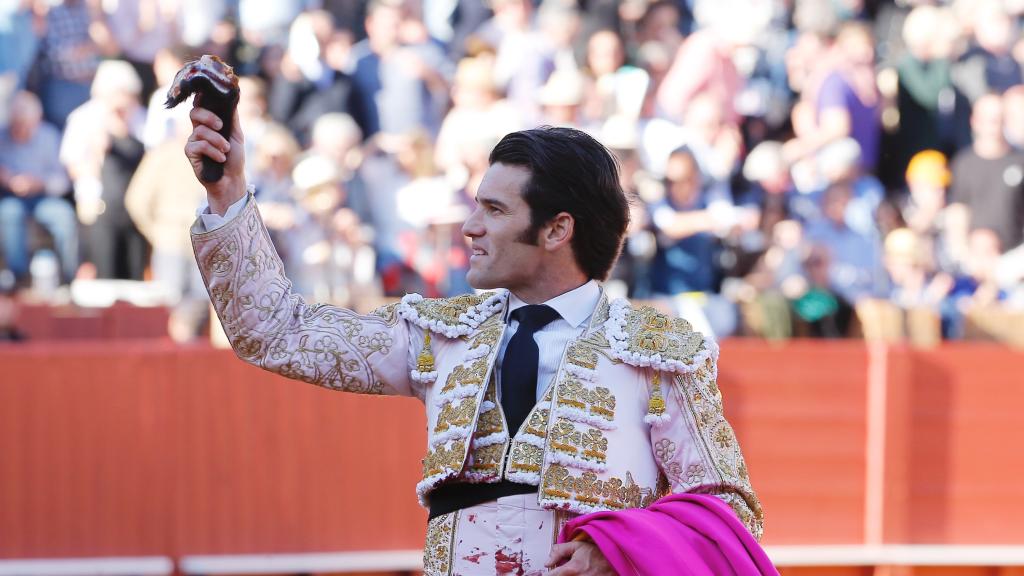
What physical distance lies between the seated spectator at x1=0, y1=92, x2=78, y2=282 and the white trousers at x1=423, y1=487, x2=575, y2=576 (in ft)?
16.6

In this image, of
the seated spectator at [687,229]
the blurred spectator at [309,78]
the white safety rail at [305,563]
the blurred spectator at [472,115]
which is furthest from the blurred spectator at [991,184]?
the white safety rail at [305,563]

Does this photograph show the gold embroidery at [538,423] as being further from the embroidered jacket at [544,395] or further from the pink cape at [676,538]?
the pink cape at [676,538]

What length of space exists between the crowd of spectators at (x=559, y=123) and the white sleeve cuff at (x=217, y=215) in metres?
4.14

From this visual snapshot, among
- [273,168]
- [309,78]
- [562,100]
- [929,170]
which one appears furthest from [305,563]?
[929,170]

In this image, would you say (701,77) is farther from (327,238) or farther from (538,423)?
(538,423)

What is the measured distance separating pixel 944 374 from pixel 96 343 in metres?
3.37

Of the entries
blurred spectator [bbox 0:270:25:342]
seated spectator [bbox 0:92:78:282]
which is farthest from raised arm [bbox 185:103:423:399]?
seated spectator [bbox 0:92:78:282]

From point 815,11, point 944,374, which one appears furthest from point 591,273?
point 815,11

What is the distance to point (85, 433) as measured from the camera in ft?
19.5

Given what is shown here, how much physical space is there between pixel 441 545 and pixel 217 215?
71cm

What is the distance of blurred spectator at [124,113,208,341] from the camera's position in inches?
289

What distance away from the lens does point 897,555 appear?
6.50 m

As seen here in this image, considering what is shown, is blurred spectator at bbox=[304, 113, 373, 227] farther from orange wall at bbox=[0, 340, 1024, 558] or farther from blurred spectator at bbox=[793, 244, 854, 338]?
blurred spectator at bbox=[793, 244, 854, 338]

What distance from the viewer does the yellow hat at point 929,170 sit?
28.0 ft
